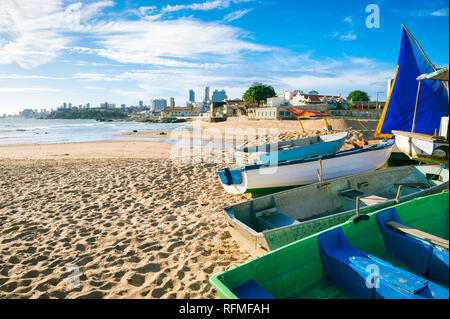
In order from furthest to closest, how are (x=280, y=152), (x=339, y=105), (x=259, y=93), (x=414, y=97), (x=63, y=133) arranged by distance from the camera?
(x=259, y=93), (x=339, y=105), (x=63, y=133), (x=414, y=97), (x=280, y=152)

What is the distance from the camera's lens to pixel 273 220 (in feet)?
16.3

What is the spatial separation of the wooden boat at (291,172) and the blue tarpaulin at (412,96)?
16.4 feet

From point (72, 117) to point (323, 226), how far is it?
212958 millimetres

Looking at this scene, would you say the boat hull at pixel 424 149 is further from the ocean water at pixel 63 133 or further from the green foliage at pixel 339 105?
the green foliage at pixel 339 105

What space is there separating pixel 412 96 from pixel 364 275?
12.1 metres

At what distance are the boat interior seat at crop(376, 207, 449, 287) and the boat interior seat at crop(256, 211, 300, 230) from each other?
150cm

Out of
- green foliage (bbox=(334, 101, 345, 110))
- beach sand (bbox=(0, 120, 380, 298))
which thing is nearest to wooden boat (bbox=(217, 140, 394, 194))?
beach sand (bbox=(0, 120, 380, 298))

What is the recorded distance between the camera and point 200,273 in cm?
437

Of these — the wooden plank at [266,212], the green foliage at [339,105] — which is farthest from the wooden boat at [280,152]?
the green foliage at [339,105]

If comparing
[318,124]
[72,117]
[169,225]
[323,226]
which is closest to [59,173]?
[169,225]

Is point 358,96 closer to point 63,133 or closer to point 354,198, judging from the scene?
point 63,133

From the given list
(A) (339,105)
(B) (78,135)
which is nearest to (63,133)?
(B) (78,135)

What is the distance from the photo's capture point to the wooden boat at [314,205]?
4.16m
